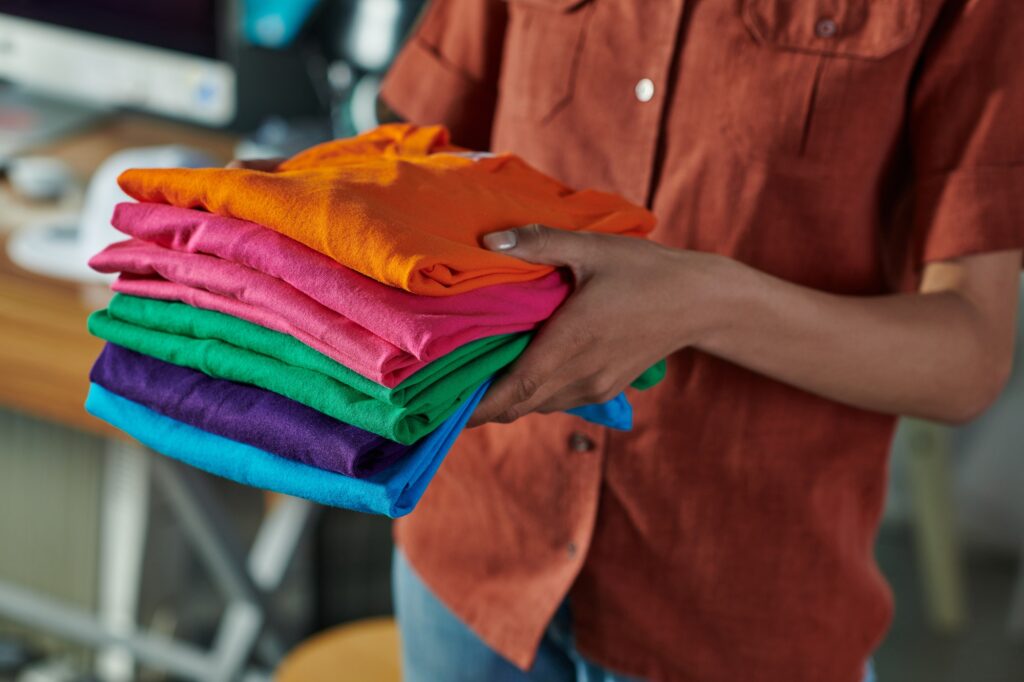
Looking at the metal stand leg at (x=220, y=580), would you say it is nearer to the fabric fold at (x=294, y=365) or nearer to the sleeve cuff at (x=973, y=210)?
the fabric fold at (x=294, y=365)

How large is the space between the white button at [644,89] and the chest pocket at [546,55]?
0.18ft

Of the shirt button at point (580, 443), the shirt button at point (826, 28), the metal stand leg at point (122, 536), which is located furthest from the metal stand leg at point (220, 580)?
the shirt button at point (826, 28)

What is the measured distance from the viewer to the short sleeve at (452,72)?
92 cm

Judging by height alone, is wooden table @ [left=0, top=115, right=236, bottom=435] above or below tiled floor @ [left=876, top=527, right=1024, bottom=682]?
above

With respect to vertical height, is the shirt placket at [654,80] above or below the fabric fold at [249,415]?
above

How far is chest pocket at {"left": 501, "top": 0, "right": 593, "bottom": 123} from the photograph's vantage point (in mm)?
824

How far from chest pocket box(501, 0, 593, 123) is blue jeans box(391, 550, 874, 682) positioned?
14.1 inches

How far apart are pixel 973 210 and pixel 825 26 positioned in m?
0.15

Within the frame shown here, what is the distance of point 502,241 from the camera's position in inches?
24.7

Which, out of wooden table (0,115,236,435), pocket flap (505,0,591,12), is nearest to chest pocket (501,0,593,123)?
pocket flap (505,0,591,12)

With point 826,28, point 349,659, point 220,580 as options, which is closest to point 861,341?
point 826,28

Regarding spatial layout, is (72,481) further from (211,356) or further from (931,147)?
(931,147)

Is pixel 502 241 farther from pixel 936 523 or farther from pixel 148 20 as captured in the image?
pixel 936 523

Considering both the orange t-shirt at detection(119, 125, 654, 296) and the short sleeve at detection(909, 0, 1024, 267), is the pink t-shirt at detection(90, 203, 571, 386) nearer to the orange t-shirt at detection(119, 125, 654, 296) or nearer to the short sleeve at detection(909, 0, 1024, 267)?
the orange t-shirt at detection(119, 125, 654, 296)
